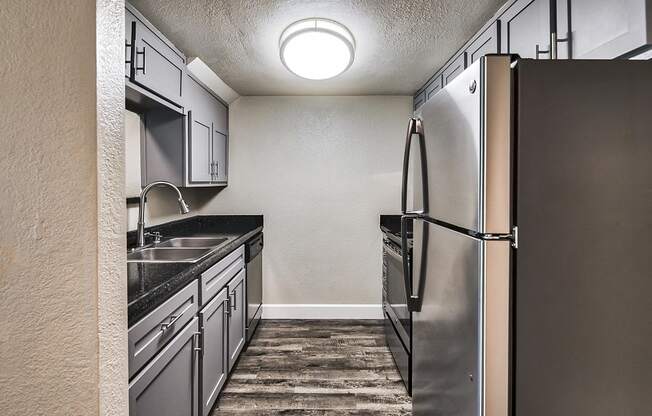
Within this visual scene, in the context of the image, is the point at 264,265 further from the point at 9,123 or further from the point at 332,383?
the point at 9,123

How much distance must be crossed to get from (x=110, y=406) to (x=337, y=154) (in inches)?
134

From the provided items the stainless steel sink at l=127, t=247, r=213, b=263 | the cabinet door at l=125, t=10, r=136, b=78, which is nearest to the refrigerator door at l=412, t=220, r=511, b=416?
the stainless steel sink at l=127, t=247, r=213, b=263

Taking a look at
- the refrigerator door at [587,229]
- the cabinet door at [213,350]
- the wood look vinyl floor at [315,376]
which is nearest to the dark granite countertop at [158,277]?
the cabinet door at [213,350]

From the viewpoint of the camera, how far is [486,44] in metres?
2.18

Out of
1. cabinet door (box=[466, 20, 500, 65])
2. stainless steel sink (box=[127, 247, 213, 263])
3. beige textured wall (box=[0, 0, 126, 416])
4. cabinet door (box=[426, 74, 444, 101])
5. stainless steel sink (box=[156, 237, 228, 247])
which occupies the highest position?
cabinet door (box=[426, 74, 444, 101])

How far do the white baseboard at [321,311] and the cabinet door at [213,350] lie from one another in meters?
1.50

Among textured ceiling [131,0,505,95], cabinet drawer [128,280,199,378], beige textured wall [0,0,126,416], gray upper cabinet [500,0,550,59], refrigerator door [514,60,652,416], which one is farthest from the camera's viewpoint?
textured ceiling [131,0,505,95]

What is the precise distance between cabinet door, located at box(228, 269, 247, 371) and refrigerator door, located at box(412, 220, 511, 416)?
1305 mm

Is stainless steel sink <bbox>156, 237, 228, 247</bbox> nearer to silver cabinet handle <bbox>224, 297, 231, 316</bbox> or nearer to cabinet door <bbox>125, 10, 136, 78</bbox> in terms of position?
silver cabinet handle <bbox>224, 297, 231, 316</bbox>

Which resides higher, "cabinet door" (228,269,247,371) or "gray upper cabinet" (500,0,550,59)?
"gray upper cabinet" (500,0,550,59)

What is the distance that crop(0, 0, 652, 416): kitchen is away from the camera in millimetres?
744

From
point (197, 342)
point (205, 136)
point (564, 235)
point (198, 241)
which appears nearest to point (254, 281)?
point (198, 241)

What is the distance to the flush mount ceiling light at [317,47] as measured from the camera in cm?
230

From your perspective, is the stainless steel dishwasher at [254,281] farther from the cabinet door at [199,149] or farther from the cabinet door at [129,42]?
the cabinet door at [129,42]
